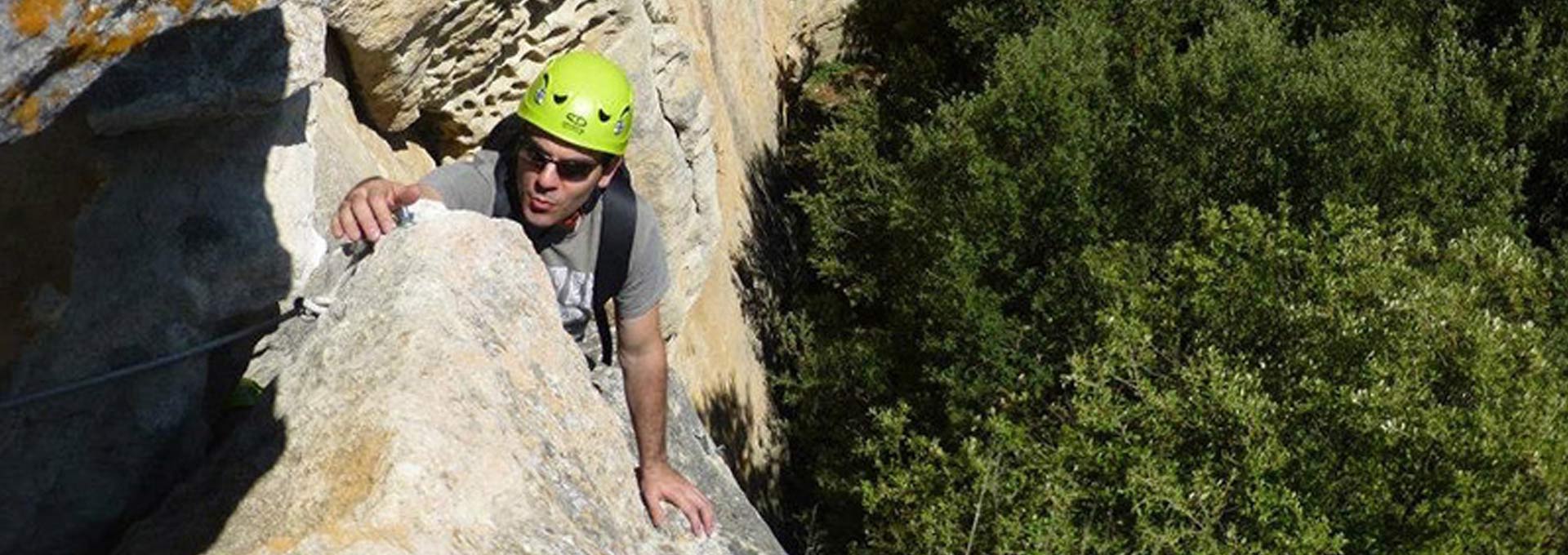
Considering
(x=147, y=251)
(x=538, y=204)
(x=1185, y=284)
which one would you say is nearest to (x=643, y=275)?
(x=538, y=204)

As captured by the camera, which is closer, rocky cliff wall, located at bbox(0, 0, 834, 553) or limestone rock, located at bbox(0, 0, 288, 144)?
limestone rock, located at bbox(0, 0, 288, 144)

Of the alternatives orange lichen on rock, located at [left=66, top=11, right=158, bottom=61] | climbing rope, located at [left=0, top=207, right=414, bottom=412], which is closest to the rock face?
climbing rope, located at [left=0, top=207, right=414, bottom=412]

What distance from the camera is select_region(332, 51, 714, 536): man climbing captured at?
607 cm

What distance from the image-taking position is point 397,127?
10.5 m

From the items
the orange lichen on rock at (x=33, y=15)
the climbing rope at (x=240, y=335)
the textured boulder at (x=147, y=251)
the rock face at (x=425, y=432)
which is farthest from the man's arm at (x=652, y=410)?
the orange lichen on rock at (x=33, y=15)

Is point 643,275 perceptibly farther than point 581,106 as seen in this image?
Yes

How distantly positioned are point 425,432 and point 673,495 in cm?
164

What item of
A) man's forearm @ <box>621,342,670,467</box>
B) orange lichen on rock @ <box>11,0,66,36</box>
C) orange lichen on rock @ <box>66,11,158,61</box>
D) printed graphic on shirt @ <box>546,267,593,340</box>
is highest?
orange lichen on rock @ <box>11,0,66,36</box>

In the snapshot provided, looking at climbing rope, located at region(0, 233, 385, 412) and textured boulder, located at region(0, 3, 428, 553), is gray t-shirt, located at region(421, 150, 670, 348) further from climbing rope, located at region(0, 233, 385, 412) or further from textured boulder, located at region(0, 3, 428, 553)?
textured boulder, located at region(0, 3, 428, 553)

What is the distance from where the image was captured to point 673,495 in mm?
6336

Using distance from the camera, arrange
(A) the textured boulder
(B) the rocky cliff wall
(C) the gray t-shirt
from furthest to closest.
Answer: (C) the gray t-shirt < (A) the textured boulder < (B) the rocky cliff wall

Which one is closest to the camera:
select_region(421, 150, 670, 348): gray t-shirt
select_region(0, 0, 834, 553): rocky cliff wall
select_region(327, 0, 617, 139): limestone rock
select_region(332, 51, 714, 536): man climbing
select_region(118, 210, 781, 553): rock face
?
select_region(0, 0, 834, 553): rocky cliff wall

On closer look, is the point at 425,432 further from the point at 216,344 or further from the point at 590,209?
the point at 590,209

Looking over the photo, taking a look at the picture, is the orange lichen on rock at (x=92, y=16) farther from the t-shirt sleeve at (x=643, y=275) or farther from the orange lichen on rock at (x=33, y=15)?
the t-shirt sleeve at (x=643, y=275)
